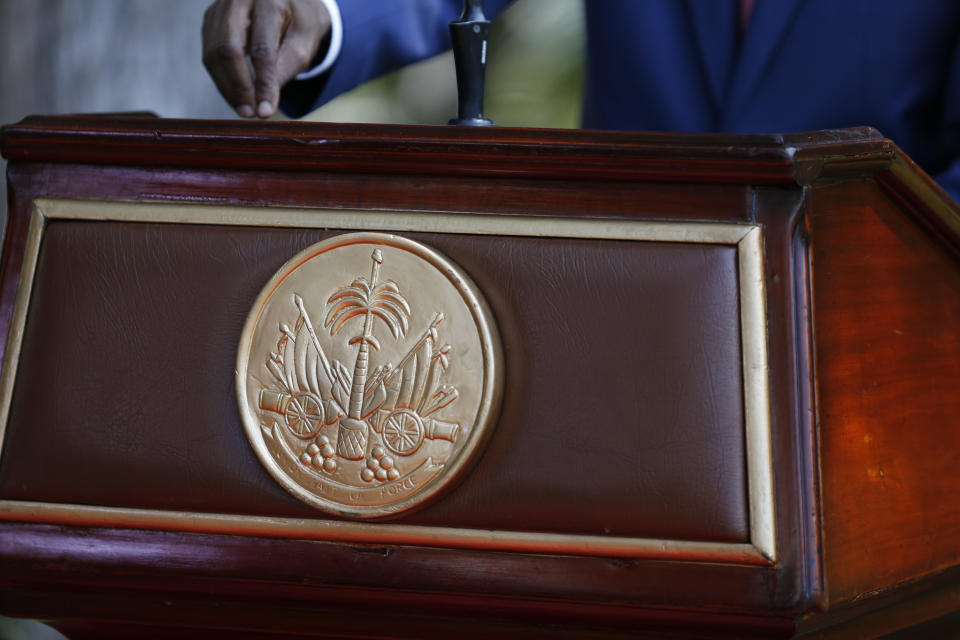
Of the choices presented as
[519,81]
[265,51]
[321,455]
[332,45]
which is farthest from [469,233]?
[519,81]

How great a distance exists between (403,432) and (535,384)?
8 cm

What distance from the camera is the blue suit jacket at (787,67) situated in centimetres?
79

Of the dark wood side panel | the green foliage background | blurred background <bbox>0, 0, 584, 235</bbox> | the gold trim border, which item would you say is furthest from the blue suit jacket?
the green foliage background

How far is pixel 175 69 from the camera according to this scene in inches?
68.6

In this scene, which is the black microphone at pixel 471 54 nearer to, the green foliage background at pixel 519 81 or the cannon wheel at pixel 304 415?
the cannon wheel at pixel 304 415

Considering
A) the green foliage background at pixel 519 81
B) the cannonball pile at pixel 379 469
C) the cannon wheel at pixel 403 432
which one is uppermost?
the green foliage background at pixel 519 81

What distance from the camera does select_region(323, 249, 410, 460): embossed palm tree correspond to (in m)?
0.49

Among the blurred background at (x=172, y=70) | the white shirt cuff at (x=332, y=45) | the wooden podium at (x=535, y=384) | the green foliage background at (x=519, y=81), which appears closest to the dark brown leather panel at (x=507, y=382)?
the wooden podium at (x=535, y=384)

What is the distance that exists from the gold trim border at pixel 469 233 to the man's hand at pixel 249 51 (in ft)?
0.80

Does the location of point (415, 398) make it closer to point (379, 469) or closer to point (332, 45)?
point (379, 469)

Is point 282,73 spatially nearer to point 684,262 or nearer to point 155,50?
point 684,262

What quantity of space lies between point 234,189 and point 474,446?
0.68ft

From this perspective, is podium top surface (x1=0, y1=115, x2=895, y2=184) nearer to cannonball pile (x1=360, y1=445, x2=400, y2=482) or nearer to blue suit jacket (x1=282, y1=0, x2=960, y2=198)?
cannonball pile (x1=360, y1=445, x2=400, y2=482)

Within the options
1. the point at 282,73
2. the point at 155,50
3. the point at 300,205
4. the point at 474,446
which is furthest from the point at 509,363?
the point at 155,50
